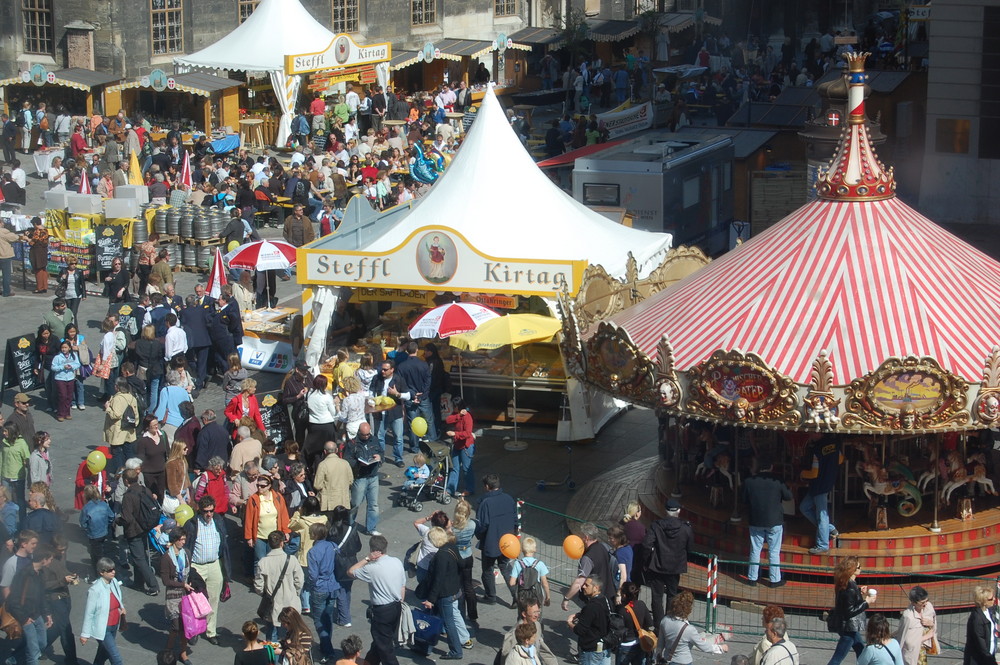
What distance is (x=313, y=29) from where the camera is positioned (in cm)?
4219

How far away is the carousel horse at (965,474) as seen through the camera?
1516cm

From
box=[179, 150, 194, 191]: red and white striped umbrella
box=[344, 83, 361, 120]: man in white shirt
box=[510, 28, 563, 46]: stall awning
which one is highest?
box=[510, 28, 563, 46]: stall awning

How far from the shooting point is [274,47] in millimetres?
41062

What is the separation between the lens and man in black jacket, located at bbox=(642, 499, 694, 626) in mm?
13453

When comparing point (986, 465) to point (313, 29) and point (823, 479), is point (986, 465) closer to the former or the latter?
point (823, 479)

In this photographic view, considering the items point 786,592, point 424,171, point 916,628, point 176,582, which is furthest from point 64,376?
point 424,171

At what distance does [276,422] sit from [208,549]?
448cm

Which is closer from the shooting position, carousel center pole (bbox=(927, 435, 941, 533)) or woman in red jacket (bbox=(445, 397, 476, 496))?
carousel center pole (bbox=(927, 435, 941, 533))

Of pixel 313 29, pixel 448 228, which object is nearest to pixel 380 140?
pixel 313 29

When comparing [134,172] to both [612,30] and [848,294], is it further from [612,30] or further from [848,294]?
[612,30]

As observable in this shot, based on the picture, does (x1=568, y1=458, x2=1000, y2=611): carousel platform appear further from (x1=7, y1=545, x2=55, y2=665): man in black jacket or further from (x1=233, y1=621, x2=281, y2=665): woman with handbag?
(x1=7, y1=545, x2=55, y2=665): man in black jacket

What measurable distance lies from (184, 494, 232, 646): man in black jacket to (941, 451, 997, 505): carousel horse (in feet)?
23.4

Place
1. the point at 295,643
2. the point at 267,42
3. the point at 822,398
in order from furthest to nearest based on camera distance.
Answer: the point at 267,42 → the point at 822,398 → the point at 295,643

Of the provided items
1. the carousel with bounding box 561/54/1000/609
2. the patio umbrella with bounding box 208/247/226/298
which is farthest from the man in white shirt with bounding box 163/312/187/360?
the carousel with bounding box 561/54/1000/609
